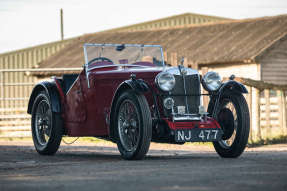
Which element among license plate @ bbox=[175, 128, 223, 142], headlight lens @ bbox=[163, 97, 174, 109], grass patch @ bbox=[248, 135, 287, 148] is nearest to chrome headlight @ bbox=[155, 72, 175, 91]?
headlight lens @ bbox=[163, 97, 174, 109]

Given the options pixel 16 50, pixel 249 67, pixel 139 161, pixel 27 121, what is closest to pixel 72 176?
pixel 139 161

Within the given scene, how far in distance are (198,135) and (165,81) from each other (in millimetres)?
803

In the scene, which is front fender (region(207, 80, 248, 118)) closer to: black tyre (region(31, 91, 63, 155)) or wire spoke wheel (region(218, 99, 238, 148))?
wire spoke wheel (region(218, 99, 238, 148))

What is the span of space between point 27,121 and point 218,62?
28.7 feet

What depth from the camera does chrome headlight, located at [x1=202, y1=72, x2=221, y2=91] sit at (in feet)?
28.8

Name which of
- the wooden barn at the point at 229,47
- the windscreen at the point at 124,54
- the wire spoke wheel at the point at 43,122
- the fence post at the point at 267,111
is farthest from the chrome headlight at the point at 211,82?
the wooden barn at the point at 229,47

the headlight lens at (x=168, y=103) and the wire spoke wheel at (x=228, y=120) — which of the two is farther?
the wire spoke wheel at (x=228, y=120)

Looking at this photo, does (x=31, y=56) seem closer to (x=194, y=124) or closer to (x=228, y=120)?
(x=228, y=120)

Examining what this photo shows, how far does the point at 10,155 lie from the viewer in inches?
391

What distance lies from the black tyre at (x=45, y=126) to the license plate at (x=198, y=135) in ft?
8.44

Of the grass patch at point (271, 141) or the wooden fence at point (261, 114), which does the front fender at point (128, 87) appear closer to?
the grass patch at point (271, 141)

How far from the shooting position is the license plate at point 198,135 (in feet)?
26.2

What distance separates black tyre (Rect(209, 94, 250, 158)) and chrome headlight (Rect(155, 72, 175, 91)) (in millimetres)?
894

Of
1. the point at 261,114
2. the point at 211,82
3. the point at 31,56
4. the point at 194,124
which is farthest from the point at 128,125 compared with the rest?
the point at 31,56
